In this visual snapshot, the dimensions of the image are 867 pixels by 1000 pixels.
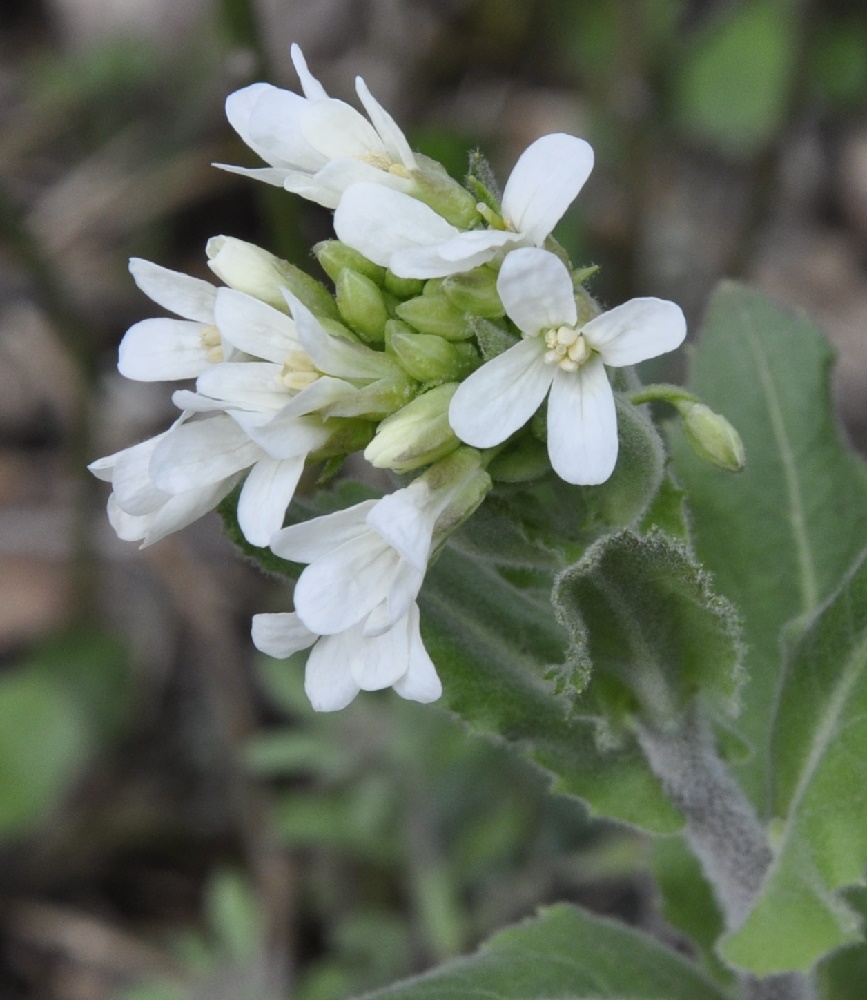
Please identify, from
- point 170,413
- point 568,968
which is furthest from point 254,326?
point 170,413

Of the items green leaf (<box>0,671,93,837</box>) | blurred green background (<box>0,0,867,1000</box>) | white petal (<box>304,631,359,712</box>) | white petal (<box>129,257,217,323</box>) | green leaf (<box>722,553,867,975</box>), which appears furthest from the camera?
green leaf (<box>0,671,93,837</box>)

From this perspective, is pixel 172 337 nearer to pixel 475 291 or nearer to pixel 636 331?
pixel 475 291

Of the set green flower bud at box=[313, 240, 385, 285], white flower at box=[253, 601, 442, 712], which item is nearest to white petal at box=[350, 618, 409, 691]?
white flower at box=[253, 601, 442, 712]

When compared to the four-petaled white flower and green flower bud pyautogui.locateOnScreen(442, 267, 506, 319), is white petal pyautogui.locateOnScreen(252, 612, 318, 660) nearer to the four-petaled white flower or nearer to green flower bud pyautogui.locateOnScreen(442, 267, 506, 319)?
the four-petaled white flower

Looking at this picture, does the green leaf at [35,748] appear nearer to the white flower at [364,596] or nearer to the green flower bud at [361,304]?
the white flower at [364,596]

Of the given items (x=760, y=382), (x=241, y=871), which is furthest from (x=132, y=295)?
(x=760, y=382)

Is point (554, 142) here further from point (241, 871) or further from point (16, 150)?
point (16, 150)
